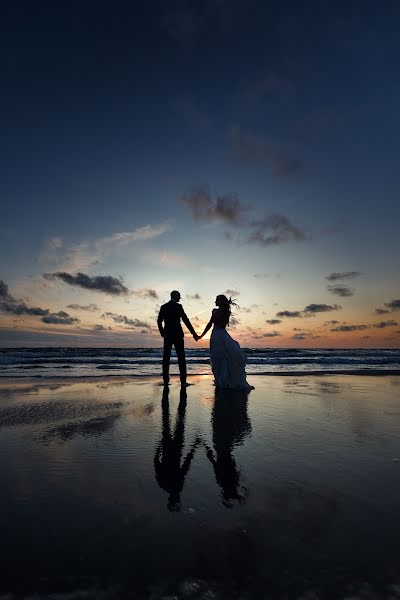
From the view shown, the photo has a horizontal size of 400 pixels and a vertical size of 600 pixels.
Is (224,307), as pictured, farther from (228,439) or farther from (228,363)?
(228,439)

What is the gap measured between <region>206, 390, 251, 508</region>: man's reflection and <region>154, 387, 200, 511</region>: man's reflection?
26 cm

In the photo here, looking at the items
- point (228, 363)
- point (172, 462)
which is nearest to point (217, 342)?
point (228, 363)

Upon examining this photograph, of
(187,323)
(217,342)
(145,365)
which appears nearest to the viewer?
(217,342)

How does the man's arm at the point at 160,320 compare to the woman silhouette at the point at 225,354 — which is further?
the man's arm at the point at 160,320

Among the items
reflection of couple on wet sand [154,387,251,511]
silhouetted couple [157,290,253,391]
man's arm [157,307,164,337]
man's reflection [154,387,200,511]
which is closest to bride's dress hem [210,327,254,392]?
silhouetted couple [157,290,253,391]

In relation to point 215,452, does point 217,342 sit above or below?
above

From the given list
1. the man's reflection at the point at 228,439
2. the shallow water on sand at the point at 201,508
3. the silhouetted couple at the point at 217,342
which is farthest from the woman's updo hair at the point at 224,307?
the shallow water on sand at the point at 201,508

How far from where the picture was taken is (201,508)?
2.11 metres

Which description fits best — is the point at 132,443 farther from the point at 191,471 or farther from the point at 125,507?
the point at 125,507

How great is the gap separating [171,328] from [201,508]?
747 centimetres

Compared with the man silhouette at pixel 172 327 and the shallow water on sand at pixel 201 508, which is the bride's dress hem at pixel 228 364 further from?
the shallow water on sand at pixel 201 508

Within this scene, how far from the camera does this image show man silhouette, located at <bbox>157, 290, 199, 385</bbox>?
31.0ft

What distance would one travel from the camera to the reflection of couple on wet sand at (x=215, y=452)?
239 centimetres

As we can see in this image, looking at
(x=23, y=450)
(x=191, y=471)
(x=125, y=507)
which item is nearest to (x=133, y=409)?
(x=23, y=450)
